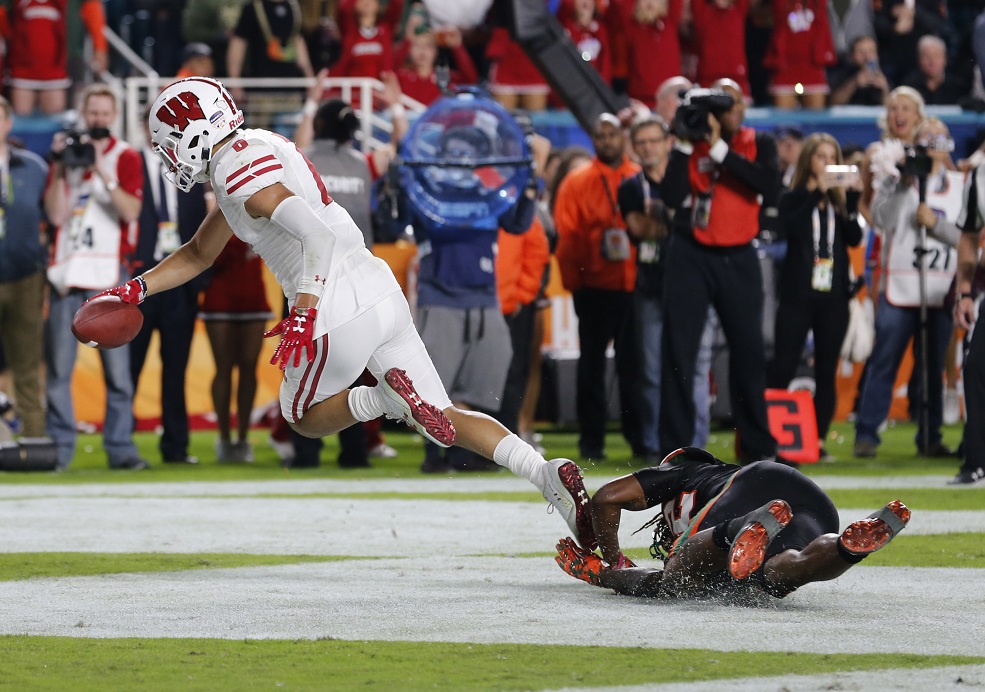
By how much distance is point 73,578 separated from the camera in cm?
740

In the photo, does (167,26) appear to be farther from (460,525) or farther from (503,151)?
(460,525)

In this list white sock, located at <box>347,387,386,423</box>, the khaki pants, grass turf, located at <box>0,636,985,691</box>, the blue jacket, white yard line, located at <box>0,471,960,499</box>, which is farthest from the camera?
the khaki pants

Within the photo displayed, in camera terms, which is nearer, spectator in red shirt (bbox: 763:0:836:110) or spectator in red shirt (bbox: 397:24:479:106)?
spectator in red shirt (bbox: 397:24:479:106)

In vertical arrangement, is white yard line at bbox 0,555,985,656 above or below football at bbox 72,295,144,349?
below

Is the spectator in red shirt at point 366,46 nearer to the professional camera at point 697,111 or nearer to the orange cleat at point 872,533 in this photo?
the professional camera at point 697,111

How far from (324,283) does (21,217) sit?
6.80m

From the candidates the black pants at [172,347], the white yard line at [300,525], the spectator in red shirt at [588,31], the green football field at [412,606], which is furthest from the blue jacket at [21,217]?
the spectator in red shirt at [588,31]

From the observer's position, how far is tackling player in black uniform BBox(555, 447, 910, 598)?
19.7ft

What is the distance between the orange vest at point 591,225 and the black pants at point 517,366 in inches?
16.7

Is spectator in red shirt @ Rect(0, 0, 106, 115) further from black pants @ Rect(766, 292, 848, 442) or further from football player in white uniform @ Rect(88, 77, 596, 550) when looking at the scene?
football player in white uniform @ Rect(88, 77, 596, 550)

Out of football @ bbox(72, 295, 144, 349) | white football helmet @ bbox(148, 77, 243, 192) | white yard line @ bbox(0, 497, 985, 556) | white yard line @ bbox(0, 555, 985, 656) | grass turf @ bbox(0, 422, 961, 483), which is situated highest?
white football helmet @ bbox(148, 77, 243, 192)

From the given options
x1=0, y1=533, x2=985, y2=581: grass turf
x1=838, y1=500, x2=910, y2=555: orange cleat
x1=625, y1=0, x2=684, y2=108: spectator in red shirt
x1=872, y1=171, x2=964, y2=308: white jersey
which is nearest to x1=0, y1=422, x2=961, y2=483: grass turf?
x1=872, y1=171, x2=964, y2=308: white jersey

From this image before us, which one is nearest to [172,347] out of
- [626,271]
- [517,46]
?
[626,271]

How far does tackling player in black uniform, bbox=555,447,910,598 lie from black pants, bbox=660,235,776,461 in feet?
16.2
